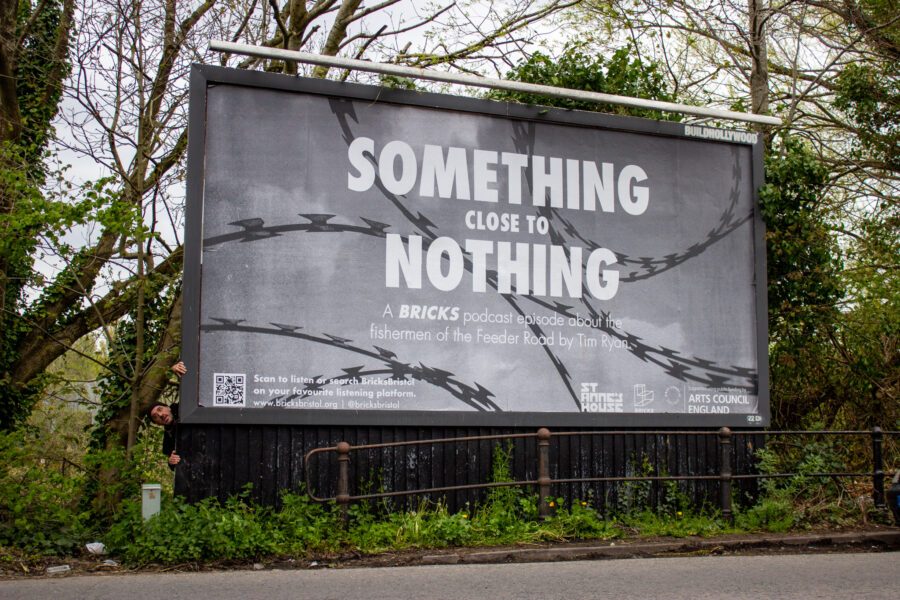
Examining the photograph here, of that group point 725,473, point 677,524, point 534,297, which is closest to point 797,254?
point 725,473

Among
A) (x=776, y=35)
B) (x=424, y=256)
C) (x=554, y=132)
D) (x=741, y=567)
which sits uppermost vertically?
(x=776, y=35)

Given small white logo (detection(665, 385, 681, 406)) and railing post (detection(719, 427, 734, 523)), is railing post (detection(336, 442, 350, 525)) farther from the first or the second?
railing post (detection(719, 427, 734, 523))

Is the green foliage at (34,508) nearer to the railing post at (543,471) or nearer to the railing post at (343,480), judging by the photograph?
the railing post at (343,480)

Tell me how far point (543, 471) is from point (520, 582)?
2.64 m

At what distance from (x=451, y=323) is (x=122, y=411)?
676 cm

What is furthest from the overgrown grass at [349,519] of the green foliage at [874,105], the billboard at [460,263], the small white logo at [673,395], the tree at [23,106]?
the green foliage at [874,105]

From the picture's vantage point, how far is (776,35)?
771 inches

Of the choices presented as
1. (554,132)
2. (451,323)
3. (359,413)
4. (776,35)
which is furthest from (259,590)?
(776,35)

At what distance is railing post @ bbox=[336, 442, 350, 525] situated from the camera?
9734 mm

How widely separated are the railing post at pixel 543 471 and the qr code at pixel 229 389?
337 cm

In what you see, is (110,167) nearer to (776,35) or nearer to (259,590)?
(259,590)

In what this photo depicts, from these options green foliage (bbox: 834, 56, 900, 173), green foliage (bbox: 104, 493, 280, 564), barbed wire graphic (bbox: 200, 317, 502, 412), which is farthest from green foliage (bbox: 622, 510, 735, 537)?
green foliage (bbox: 834, 56, 900, 173)

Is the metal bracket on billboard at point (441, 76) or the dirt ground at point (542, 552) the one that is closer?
the dirt ground at point (542, 552)

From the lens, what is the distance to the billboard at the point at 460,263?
34.1 feet
